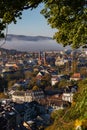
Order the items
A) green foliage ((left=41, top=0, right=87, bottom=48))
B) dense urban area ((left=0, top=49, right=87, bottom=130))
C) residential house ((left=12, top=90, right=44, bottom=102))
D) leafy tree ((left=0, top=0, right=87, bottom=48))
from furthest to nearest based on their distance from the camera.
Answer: residential house ((left=12, top=90, right=44, bottom=102)), dense urban area ((left=0, top=49, right=87, bottom=130)), green foliage ((left=41, top=0, right=87, bottom=48)), leafy tree ((left=0, top=0, right=87, bottom=48))

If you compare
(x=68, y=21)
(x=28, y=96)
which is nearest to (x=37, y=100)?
(x=28, y=96)

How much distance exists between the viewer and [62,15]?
11.2 metres

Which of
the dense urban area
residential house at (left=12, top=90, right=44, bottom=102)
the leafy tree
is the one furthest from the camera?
residential house at (left=12, top=90, right=44, bottom=102)

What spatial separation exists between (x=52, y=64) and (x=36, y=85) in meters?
57.6

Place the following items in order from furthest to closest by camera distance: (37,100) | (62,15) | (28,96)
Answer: (28,96), (37,100), (62,15)

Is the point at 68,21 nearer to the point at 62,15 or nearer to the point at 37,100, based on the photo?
the point at 62,15

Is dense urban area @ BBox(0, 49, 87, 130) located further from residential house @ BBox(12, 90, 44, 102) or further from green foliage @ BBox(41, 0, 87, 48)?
green foliage @ BBox(41, 0, 87, 48)

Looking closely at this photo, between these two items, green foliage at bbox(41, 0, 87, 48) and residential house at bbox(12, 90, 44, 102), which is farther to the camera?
residential house at bbox(12, 90, 44, 102)

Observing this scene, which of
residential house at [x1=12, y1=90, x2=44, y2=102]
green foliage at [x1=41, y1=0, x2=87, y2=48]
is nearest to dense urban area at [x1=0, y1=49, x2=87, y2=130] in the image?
residential house at [x1=12, y1=90, x2=44, y2=102]

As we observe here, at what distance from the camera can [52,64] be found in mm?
143875

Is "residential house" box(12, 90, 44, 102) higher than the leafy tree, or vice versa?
the leafy tree

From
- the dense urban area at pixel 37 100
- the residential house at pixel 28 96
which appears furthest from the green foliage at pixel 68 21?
the residential house at pixel 28 96

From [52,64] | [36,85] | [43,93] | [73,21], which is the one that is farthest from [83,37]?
[52,64]

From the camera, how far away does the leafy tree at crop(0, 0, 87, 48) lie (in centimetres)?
870
